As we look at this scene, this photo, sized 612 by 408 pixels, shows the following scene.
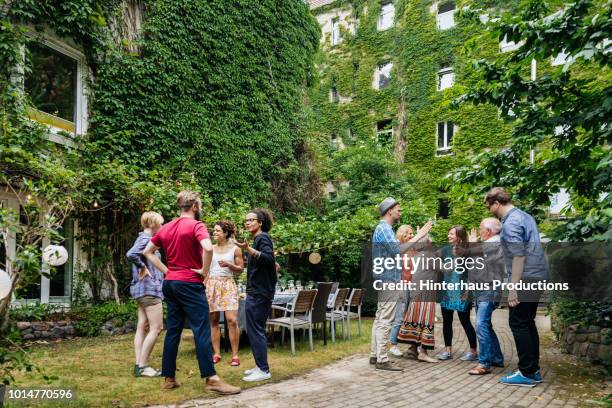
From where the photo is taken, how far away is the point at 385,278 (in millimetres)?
5809

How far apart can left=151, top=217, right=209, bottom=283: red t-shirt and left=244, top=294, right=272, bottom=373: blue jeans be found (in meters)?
0.77

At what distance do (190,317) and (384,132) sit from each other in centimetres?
1939

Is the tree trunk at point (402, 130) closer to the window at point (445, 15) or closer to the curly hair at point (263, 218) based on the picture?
the window at point (445, 15)

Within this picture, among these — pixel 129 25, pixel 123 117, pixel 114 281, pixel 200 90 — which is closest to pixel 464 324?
pixel 114 281

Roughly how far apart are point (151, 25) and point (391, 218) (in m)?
8.32

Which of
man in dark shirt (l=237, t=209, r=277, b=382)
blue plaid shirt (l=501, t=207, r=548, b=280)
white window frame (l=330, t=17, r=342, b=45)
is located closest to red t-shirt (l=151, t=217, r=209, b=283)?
man in dark shirt (l=237, t=209, r=277, b=382)

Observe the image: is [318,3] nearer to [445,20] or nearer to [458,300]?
[445,20]

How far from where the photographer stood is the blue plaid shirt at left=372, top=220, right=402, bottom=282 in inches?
223

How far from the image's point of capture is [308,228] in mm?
11586

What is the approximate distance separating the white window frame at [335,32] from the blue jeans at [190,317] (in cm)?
2307

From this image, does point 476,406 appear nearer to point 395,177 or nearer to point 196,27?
point 196,27

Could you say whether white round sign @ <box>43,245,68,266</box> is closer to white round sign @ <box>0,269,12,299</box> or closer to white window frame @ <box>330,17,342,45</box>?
white round sign @ <box>0,269,12,299</box>

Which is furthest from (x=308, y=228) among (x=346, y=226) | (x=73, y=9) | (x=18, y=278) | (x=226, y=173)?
(x=18, y=278)

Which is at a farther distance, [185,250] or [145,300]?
[145,300]
